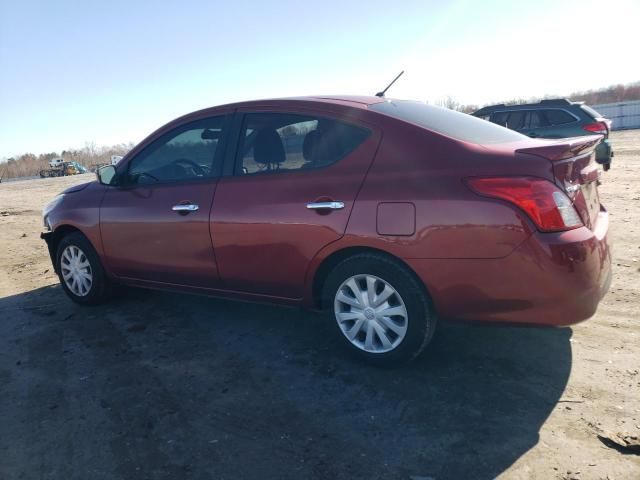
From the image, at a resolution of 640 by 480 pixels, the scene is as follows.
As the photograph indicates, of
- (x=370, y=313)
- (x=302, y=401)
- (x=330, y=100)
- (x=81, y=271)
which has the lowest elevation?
(x=302, y=401)

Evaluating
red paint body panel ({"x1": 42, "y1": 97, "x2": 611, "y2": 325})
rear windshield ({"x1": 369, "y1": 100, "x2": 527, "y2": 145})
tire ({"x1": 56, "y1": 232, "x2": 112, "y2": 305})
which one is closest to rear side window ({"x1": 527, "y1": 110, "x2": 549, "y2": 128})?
rear windshield ({"x1": 369, "y1": 100, "x2": 527, "y2": 145})

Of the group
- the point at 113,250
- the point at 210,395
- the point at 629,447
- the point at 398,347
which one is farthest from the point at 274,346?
the point at 629,447

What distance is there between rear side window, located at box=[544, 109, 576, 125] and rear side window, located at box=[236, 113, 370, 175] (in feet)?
29.7

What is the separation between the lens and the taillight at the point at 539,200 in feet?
9.43

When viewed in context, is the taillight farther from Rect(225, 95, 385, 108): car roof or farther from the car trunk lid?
Rect(225, 95, 385, 108): car roof

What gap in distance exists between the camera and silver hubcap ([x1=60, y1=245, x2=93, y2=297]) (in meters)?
5.18

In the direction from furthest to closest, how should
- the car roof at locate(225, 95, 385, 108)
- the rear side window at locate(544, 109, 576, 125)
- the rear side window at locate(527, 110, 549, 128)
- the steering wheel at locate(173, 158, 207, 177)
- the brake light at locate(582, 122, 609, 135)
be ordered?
the rear side window at locate(527, 110, 549, 128) → the rear side window at locate(544, 109, 576, 125) → the brake light at locate(582, 122, 609, 135) → the steering wheel at locate(173, 158, 207, 177) → the car roof at locate(225, 95, 385, 108)

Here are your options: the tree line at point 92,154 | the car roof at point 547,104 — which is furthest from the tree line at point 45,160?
the car roof at point 547,104

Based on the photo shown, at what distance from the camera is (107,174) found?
16.0ft

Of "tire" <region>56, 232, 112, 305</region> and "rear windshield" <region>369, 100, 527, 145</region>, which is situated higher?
"rear windshield" <region>369, 100, 527, 145</region>

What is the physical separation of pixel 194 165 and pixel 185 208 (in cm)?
40

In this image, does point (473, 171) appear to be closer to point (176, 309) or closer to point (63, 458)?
point (63, 458)

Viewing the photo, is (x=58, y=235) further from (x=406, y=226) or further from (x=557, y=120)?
(x=557, y=120)

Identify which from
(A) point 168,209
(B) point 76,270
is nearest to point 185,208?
(A) point 168,209
